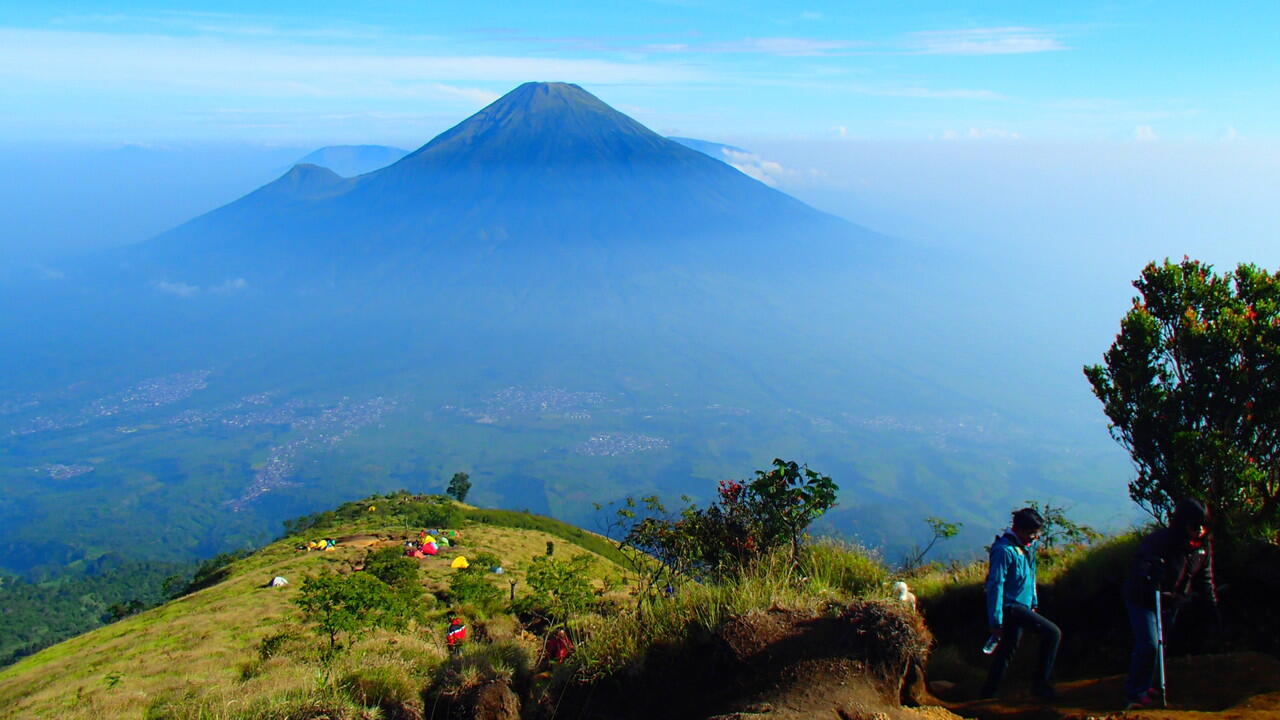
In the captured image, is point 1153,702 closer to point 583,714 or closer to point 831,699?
point 831,699

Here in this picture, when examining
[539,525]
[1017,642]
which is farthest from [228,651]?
[539,525]

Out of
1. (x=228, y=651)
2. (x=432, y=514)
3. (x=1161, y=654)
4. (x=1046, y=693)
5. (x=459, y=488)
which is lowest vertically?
(x=459, y=488)

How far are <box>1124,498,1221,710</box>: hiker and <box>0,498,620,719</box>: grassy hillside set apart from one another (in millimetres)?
5517

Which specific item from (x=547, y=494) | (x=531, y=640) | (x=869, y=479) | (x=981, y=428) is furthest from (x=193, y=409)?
(x=531, y=640)

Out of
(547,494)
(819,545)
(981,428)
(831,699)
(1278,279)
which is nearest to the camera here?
(831,699)

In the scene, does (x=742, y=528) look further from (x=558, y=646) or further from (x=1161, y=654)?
(x=1161, y=654)

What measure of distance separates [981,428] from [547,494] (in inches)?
4367

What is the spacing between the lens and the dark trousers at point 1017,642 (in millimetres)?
5391

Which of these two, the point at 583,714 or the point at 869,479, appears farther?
the point at 869,479

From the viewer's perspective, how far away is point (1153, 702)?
16.0ft

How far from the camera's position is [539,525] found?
67.5 metres

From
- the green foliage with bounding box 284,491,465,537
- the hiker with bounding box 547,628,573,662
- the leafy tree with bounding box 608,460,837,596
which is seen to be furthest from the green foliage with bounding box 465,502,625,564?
the hiker with bounding box 547,628,573,662

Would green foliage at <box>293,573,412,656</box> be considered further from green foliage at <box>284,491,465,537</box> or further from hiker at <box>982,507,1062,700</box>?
green foliage at <box>284,491,465,537</box>

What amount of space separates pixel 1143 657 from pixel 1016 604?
852 mm
